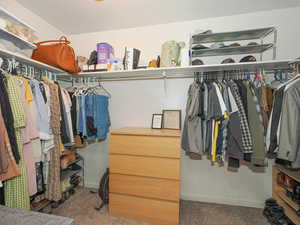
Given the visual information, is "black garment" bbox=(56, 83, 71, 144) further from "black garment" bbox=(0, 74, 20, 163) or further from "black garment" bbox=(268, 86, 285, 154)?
"black garment" bbox=(268, 86, 285, 154)

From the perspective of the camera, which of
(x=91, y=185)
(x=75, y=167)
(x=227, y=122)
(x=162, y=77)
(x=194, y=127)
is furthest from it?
(x=91, y=185)

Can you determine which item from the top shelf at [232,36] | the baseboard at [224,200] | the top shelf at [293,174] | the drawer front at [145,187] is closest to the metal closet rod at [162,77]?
the top shelf at [232,36]

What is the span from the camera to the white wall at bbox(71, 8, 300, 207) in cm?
178

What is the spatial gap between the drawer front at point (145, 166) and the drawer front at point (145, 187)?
5cm

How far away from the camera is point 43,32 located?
2000mm

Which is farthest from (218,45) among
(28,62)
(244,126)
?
(28,62)

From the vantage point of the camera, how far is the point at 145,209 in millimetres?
1609

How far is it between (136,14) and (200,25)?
33.0 inches

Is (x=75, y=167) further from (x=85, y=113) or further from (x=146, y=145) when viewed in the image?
(x=146, y=145)

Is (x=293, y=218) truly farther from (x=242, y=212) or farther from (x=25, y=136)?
(x=25, y=136)

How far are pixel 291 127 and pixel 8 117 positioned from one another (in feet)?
7.20

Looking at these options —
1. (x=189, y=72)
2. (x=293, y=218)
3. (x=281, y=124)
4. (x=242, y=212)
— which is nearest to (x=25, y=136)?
(x=189, y=72)

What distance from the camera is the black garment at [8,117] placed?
112 cm

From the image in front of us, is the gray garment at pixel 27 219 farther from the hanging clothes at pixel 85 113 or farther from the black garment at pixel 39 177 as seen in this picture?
the hanging clothes at pixel 85 113
